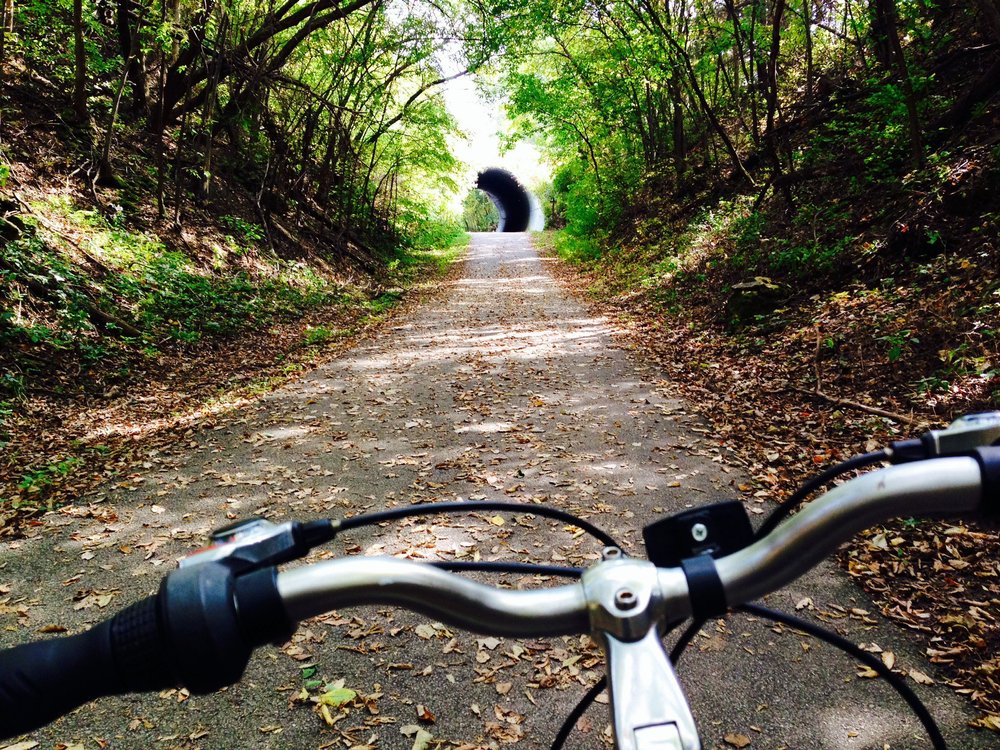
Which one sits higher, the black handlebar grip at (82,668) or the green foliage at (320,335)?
the black handlebar grip at (82,668)

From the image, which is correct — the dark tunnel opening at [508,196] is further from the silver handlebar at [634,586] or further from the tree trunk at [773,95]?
the silver handlebar at [634,586]

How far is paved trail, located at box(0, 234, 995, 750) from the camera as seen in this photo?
2717 mm

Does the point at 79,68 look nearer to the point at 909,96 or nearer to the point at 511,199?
the point at 909,96

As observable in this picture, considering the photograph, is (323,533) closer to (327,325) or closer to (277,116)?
(327,325)

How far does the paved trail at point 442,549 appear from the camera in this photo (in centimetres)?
272

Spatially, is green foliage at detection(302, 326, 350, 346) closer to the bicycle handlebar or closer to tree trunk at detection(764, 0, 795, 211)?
tree trunk at detection(764, 0, 795, 211)

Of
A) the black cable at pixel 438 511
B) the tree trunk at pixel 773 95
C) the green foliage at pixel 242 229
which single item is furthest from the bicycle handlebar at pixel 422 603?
the green foliage at pixel 242 229

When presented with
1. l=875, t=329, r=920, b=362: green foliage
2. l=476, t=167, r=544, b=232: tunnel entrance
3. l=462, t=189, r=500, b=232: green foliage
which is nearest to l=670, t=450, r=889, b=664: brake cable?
l=875, t=329, r=920, b=362: green foliage

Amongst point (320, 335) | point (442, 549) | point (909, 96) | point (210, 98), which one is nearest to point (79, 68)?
point (210, 98)

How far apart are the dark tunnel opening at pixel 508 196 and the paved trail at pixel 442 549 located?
120 feet

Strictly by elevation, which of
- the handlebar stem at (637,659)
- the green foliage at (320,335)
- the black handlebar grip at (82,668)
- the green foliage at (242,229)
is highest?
the green foliage at (242,229)

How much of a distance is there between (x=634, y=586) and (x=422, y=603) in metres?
0.34

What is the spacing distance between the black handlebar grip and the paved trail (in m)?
2.27

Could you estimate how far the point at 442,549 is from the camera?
4.09m
